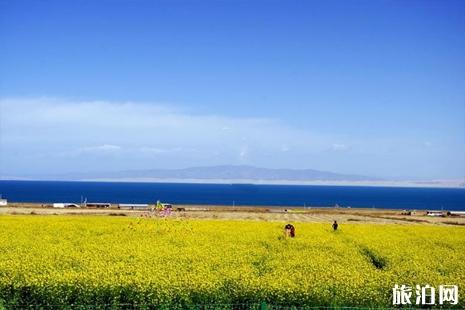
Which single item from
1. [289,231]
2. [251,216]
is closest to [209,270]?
[289,231]

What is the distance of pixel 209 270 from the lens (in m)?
21.7

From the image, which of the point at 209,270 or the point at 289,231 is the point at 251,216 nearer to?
the point at 289,231

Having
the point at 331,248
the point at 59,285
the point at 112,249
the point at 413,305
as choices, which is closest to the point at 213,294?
the point at 59,285

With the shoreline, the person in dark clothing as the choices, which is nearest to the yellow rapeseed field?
the person in dark clothing

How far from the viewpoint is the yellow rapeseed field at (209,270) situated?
698 inches

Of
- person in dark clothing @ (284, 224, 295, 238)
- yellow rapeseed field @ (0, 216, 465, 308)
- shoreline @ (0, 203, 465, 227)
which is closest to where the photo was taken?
yellow rapeseed field @ (0, 216, 465, 308)

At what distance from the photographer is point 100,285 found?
58.7 feet

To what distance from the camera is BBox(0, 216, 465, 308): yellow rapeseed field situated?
17734 millimetres

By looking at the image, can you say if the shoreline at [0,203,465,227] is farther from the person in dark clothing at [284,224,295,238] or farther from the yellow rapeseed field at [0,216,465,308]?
the yellow rapeseed field at [0,216,465,308]

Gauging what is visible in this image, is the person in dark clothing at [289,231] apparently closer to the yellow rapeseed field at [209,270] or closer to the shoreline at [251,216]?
the yellow rapeseed field at [209,270]

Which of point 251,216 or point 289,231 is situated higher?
point 289,231

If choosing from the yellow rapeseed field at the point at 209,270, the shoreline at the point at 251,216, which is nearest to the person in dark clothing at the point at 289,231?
the yellow rapeseed field at the point at 209,270

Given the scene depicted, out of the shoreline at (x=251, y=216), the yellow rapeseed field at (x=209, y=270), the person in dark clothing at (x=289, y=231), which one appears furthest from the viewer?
the shoreline at (x=251, y=216)

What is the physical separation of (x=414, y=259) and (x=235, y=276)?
1071 centimetres
